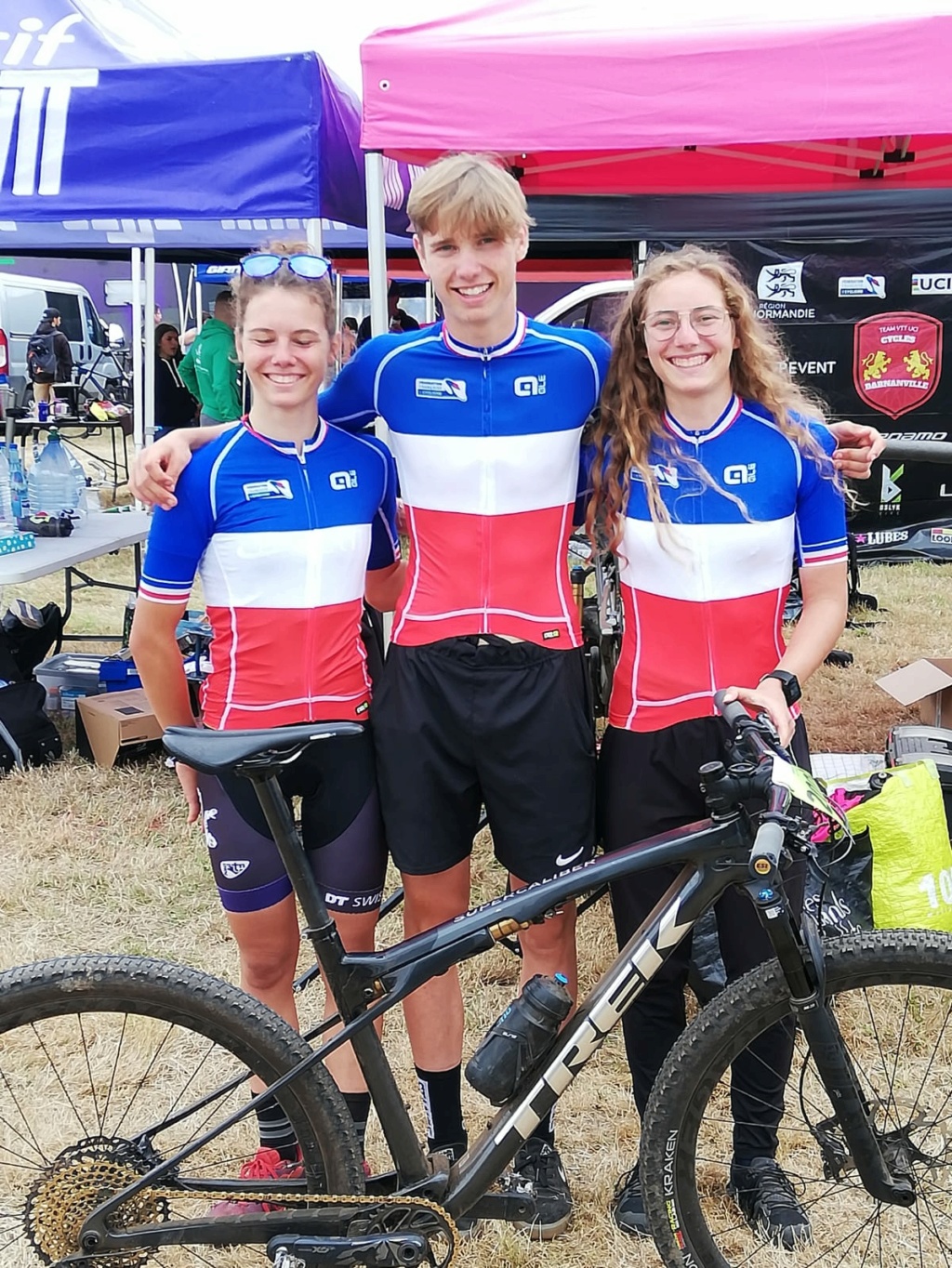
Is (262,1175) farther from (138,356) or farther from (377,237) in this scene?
(138,356)

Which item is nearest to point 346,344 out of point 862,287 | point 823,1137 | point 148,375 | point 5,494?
point 823,1137

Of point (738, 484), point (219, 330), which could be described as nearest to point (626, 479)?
point (738, 484)

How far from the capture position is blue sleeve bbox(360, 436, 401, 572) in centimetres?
205

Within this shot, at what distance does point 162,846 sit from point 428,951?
2626 millimetres

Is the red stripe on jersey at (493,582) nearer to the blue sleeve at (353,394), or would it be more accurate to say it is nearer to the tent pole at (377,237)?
the blue sleeve at (353,394)

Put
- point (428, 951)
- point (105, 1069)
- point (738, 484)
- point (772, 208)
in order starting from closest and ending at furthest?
point (428, 951), point (738, 484), point (105, 1069), point (772, 208)

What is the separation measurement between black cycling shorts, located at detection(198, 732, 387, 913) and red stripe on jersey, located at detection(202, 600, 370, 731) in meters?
0.08

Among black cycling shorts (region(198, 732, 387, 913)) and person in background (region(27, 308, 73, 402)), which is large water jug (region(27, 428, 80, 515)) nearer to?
black cycling shorts (region(198, 732, 387, 913))

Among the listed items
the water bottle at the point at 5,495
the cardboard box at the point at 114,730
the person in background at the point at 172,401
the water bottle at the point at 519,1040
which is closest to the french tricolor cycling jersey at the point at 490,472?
the water bottle at the point at 519,1040

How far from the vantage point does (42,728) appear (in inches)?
187

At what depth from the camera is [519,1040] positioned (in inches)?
67.8

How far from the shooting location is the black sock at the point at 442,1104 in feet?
7.11

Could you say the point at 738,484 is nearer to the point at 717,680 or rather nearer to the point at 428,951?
the point at 717,680

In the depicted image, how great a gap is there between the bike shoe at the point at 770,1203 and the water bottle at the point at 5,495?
4020mm
